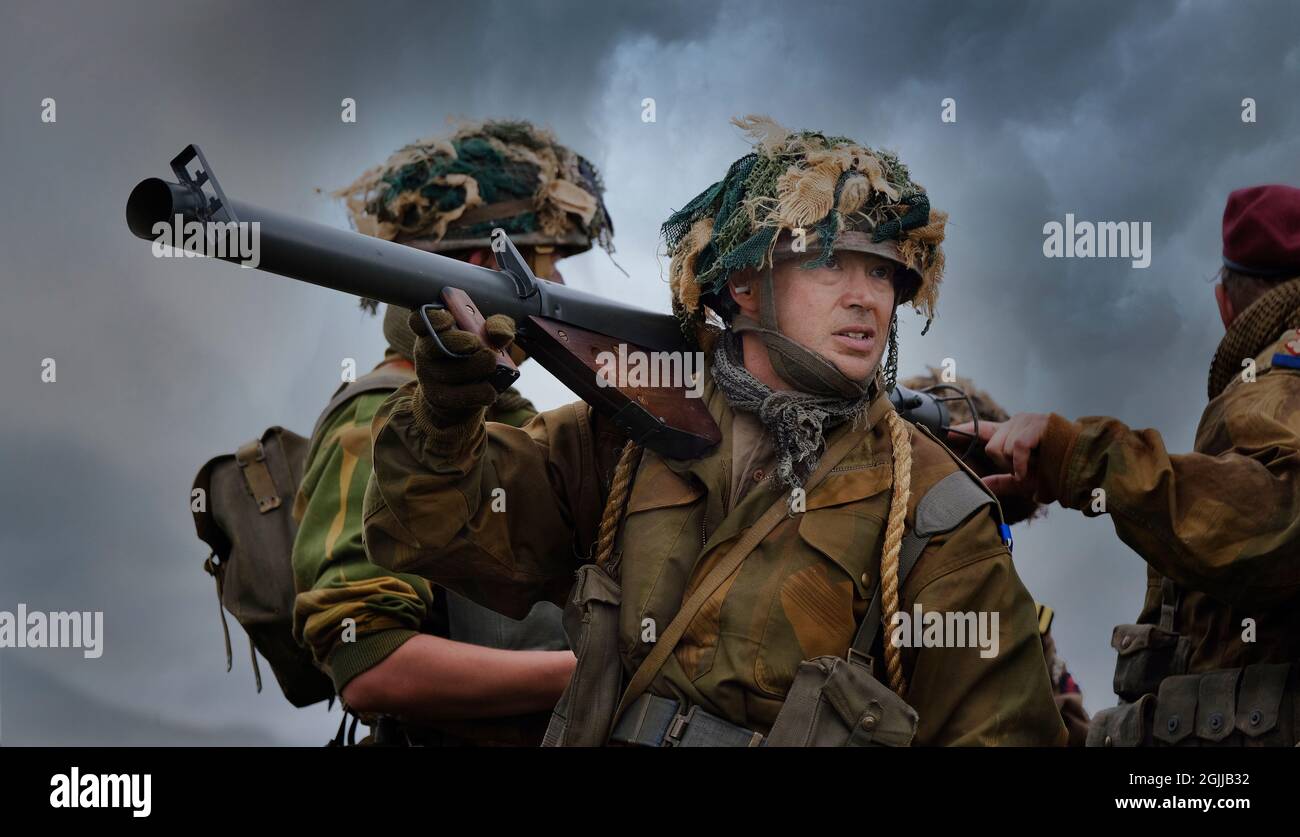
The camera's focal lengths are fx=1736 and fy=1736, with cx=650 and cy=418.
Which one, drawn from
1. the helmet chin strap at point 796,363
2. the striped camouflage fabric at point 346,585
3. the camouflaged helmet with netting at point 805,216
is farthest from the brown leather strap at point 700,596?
the striped camouflage fabric at point 346,585

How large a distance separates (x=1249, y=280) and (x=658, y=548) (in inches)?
114

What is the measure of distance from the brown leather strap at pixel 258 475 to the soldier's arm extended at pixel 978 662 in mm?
2886

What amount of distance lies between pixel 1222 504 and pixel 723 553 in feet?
5.48

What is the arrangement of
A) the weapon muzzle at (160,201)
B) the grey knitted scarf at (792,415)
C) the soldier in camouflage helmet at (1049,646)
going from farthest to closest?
the soldier in camouflage helmet at (1049,646)
the grey knitted scarf at (792,415)
the weapon muzzle at (160,201)

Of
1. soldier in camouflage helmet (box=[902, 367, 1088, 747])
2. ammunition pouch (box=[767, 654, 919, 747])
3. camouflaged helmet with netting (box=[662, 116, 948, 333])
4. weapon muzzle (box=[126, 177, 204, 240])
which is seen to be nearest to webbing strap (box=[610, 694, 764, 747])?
ammunition pouch (box=[767, 654, 919, 747])

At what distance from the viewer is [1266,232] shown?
21.2 feet

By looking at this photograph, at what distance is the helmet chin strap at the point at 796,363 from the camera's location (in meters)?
5.02

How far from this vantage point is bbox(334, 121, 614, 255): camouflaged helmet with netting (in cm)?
692

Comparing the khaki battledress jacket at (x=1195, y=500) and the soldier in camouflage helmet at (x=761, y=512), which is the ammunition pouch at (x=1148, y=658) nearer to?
the khaki battledress jacket at (x=1195, y=500)

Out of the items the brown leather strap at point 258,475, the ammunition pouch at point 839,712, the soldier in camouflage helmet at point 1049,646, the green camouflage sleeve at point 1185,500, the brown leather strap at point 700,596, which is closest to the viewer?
the ammunition pouch at point 839,712

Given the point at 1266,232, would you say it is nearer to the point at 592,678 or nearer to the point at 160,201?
the point at 592,678

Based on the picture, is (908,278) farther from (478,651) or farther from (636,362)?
(478,651)

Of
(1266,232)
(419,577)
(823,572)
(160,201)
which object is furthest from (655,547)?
(1266,232)

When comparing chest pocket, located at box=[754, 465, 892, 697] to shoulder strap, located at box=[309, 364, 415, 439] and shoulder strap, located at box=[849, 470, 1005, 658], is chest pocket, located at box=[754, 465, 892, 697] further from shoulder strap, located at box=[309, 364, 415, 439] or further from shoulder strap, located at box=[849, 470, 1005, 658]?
shoulder strap, located at box=[309, 364, 415, 439]
